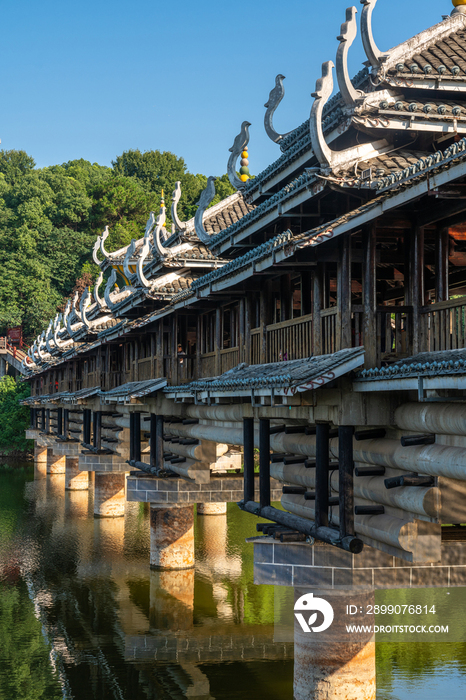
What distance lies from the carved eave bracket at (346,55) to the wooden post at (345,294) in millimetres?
2343

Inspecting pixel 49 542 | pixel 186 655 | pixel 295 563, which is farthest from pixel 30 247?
pixel 295 563

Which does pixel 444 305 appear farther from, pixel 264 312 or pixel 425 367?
pixel 264 312

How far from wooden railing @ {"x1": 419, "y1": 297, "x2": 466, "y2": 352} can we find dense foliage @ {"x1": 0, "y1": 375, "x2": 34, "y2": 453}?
60662 millimetres

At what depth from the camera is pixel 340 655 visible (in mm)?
13430

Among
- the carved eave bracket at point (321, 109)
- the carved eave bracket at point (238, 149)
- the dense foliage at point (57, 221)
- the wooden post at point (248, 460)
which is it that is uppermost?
the dense foliage at point (57, 221)

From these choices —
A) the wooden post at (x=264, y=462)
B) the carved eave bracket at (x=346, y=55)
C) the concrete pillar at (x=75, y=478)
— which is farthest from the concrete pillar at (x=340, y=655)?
the concrete pillar at (x=75, y=478)

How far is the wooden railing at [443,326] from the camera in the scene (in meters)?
9.52

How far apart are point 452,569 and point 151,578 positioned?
15.9 meters

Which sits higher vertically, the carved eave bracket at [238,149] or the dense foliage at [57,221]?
the dense foliage at [57,221]

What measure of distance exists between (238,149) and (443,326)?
10931 millimetres

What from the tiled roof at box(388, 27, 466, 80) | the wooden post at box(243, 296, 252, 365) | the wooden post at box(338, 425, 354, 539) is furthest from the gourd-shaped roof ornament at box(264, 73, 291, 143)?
the wooden post at box(338, 425, 354, 539)

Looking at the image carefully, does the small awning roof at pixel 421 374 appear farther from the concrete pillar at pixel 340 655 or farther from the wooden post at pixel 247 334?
the wooden post at pixel 247 334

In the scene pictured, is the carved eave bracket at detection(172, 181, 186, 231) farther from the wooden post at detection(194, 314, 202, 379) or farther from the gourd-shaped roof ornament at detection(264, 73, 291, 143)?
the gourd-shaped roof ornament at detection(264, 73, 291, 143)

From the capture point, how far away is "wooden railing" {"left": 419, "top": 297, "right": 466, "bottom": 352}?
31.2 feet
